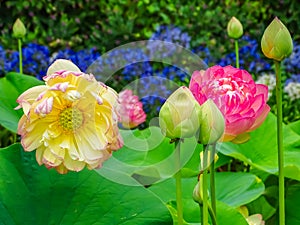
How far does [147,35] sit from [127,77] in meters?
0.99

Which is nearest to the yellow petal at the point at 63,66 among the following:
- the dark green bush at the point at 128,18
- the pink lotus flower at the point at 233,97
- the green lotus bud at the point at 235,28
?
the pink lotus flower at the point at 233,97

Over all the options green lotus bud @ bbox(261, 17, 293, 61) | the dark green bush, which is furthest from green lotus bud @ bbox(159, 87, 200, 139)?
the dark green bush

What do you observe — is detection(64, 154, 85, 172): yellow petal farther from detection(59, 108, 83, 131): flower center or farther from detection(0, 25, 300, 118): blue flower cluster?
detection(0, 25, 300, 118): blue flower cluster

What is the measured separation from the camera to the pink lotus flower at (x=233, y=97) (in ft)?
2.44

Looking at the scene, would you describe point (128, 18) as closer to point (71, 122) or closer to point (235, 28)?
point (235, 28)

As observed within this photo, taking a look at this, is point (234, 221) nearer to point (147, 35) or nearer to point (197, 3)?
point (147, 35)

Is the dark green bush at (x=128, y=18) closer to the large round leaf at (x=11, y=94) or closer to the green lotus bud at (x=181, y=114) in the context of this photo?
the large round leaf at (x=11, y=94)

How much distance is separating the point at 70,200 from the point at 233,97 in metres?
0.22

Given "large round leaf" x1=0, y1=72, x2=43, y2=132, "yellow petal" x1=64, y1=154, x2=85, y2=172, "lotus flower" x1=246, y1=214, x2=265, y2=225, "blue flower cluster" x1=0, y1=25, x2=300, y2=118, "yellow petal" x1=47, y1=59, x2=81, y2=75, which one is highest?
"yellow petal" x1=47, y1=59, x2=81, y2=75

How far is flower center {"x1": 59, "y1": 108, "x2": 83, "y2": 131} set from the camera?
68cm

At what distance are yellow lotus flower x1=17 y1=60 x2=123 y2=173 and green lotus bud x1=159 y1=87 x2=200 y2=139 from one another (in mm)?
52

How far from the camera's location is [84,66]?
2.62 meters

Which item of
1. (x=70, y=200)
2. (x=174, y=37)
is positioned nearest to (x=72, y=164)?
(x=70, y=200)

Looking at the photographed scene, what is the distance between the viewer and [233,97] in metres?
0.76
